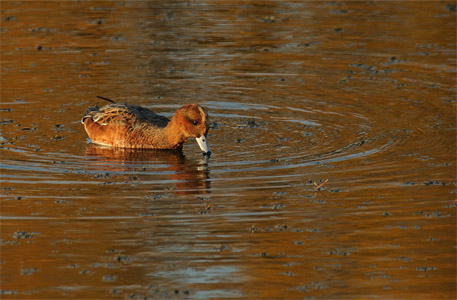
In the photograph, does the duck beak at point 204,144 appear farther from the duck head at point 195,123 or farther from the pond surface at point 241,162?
the pond surface at point 241,162

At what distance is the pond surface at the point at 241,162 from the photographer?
8227 mm

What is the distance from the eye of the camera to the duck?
1231 cm

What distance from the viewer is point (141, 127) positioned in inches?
505

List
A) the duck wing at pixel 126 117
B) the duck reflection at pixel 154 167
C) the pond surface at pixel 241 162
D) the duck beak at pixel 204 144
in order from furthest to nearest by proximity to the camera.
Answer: the duck wing at pixel 126 117 → the duck beak at pixel 204 144 → the duck reflection at pixel 154 167 → the pond surface at pixel 241 162

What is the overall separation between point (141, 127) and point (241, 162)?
1.90m

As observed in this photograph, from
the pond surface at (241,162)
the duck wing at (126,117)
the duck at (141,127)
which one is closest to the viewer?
the pond surface at (241,162)

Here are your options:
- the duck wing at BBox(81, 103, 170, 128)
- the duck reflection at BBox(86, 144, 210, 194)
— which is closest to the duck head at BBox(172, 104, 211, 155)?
the duck reflection at BBox(86, 144, 210, 194)

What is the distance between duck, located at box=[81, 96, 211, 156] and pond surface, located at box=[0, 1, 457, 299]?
0.82 ft

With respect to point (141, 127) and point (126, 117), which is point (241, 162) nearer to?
point (141, 127)

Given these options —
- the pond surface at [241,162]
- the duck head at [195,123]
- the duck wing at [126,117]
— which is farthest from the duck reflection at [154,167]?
the duck wing at [126,117]

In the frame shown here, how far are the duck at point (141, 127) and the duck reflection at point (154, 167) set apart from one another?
0.12m

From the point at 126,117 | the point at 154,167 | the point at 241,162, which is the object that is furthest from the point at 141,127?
the point at 241,162

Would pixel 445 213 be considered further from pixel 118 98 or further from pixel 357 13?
pixel 357 13

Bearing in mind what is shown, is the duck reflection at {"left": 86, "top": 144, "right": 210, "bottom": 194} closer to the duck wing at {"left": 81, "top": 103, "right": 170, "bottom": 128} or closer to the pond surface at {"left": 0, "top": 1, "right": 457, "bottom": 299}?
the pond surface at {"left": 0, "top": 1, "right": 457, "bottom": 299}
